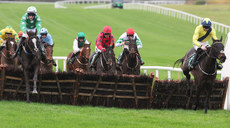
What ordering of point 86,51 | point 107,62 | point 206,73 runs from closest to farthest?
1. point 206,73
2. point 107,62
3. point 86,51

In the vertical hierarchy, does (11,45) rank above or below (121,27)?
above

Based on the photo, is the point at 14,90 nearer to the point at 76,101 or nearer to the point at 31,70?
the point at 31,70

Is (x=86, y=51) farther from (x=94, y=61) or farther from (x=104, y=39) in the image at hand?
(x=104, y=39)

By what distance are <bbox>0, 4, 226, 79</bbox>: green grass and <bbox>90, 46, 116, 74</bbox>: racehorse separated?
1251 cm

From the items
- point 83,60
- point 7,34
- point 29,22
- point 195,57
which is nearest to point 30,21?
point 29,22

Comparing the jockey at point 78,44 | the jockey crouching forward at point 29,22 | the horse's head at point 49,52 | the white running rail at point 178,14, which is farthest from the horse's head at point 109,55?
the white running rail at point 178,14

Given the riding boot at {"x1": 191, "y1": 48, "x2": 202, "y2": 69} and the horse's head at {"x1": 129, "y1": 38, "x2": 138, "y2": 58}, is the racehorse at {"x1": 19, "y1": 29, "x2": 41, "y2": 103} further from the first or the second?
the riding boot at {"x1": 191, "y1": 48, "x2": 202, "y2": 69}

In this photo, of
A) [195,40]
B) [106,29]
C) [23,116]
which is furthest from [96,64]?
[23,116]

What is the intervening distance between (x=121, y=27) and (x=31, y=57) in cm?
2725

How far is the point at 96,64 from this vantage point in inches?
577

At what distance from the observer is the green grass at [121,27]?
105 ft

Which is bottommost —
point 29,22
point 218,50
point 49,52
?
point 49,52

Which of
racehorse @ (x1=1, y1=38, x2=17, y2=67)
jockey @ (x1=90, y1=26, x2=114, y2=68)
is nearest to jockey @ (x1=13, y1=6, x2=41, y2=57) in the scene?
jockey @ (x1=90, y1=26, x2=114, y2=68)

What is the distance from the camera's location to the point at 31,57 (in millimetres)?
13492
